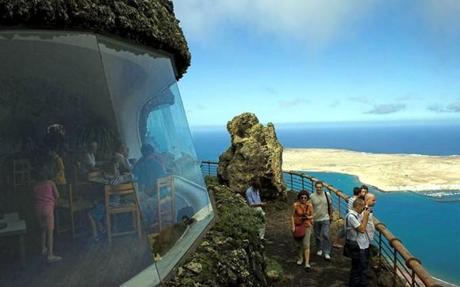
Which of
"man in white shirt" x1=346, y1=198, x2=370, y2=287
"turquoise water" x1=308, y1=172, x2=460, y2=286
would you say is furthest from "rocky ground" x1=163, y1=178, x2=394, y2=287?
"turquoise water" x1=308, y1=172, x2=460, y2=286

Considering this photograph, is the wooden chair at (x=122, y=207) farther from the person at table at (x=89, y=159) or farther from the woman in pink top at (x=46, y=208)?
the woman in pink top at (x=46, y=208)

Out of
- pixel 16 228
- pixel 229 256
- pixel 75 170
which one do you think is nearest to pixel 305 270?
pixel 229 256

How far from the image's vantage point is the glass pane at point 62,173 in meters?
4.99

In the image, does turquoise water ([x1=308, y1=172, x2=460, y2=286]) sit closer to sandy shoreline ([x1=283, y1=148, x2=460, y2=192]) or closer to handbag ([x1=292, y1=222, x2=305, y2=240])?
sandy shoreline ([x1=283, y1=148, x2=460, y2=192])

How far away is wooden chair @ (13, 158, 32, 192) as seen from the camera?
5020 millimetres

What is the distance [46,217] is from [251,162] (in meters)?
14.3

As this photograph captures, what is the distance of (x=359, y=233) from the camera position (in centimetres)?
847

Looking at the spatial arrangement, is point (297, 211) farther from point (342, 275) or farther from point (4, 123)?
Answer: point (4, 123)

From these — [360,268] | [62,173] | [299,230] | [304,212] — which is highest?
[62,173]

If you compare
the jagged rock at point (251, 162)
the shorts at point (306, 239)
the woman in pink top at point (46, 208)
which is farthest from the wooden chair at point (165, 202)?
the jagged rock at point (251, 162)

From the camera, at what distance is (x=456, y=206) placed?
66750mm

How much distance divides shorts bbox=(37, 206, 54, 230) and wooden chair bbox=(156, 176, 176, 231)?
1.90 meters

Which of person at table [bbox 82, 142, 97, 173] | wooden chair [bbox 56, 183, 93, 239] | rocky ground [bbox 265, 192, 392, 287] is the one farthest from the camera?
rocky ground [bbox 265, 192, 392, 287]

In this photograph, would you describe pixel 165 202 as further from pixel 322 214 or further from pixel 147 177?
pixel 322 214
